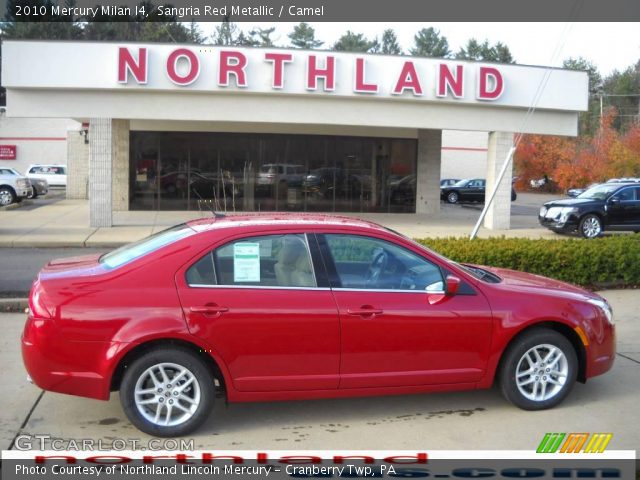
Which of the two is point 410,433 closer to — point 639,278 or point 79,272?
point 79,272

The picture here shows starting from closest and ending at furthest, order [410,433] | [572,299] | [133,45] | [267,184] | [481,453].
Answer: [481,453], [410,433], [572,299], [133,45], [267,184]

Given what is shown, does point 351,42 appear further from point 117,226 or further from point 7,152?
point 117,226

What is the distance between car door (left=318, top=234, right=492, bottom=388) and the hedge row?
484cm

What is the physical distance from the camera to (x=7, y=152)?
169 ft

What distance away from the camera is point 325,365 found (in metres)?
5.46

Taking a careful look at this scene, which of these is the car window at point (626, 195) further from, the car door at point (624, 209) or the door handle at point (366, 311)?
the door handle at point (366, 311)

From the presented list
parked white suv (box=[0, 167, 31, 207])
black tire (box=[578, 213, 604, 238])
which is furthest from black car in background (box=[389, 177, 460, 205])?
parked white suv (box=[0, 167, 31, 207])

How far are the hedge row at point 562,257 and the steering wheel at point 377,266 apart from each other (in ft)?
16.2

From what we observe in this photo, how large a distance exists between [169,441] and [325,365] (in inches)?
47.8

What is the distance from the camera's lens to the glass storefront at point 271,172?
2647 centimetres

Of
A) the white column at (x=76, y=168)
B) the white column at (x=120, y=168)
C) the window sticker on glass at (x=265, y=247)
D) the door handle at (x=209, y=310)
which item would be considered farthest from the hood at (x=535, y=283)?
Result: the white column at (x=76, y=168)

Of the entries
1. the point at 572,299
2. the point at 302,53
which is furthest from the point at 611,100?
the point at 572,299

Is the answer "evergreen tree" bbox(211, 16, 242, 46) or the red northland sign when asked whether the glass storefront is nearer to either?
the red northland sign

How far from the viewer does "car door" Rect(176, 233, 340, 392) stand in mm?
5297
